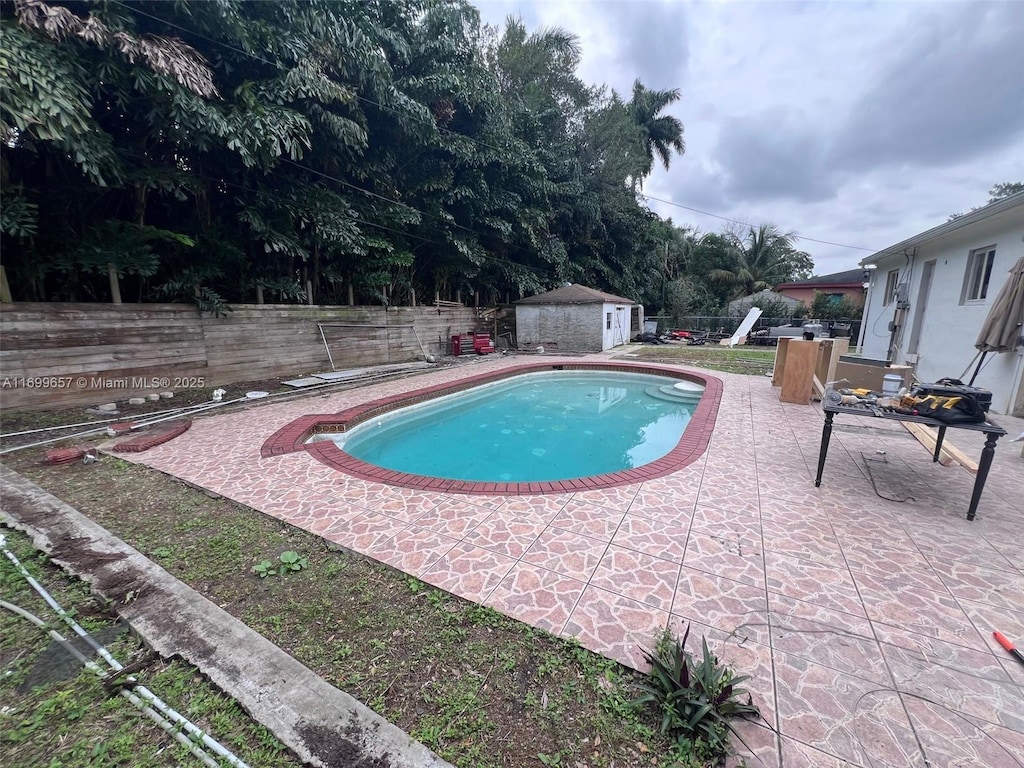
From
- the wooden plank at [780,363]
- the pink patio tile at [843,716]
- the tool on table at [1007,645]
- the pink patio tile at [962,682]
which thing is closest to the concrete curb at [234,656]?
the pink patio tile at [843,716]

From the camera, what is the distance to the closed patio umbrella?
4.81 metres

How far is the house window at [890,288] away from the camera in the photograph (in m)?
9.77

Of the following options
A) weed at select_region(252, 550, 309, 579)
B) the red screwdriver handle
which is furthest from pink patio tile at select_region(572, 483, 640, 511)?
weed at select_region(252, 550, 309, 579)

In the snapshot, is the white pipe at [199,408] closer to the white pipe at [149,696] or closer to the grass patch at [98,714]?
the white pipe at [149,696]

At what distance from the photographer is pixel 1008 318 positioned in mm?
4961

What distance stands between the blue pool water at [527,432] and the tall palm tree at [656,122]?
18.0 m

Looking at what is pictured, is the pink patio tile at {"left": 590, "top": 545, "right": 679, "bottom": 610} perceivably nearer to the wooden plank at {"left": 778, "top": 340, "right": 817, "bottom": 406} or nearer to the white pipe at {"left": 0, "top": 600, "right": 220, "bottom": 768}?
the white pipe at {"left": 0, "top": 600, "right": 220, "bottom": 768}

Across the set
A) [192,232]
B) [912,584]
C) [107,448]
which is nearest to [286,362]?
[192,232]

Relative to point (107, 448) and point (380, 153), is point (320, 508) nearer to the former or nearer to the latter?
point (107, 448)

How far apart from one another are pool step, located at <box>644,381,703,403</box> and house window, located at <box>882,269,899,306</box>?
6.23 m

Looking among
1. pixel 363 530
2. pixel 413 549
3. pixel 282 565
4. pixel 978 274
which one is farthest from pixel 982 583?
pixel 978 274

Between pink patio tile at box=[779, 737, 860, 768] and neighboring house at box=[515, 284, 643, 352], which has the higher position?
neighboring house at box=[515, 284, 643, 352]

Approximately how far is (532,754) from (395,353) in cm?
1037

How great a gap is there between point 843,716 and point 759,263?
84.7 feet
